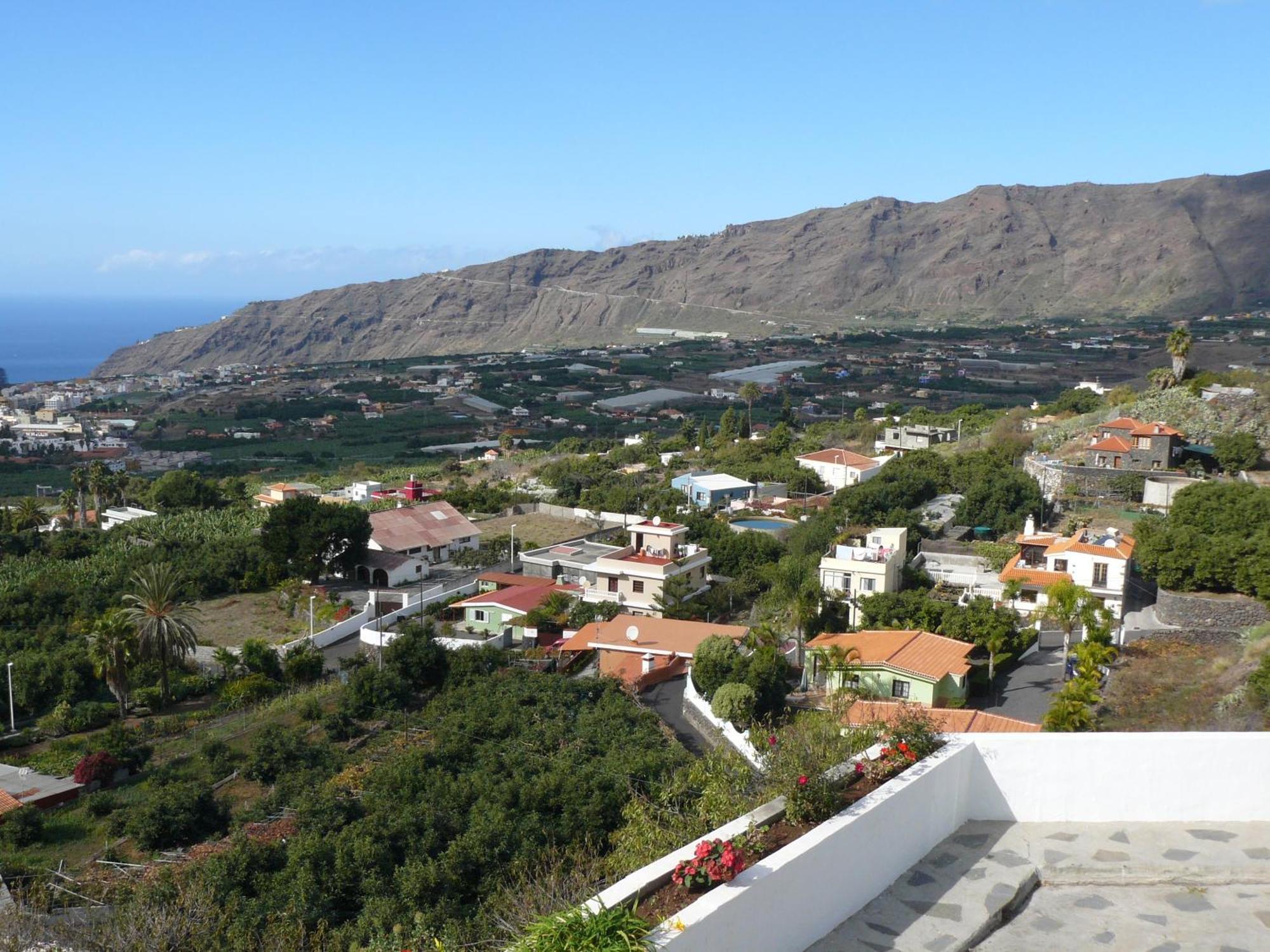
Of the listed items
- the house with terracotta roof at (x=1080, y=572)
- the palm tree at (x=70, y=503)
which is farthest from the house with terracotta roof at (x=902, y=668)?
the palm tree at (x=70, y=503)

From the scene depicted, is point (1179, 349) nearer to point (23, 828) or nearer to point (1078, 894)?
point (23, 828)

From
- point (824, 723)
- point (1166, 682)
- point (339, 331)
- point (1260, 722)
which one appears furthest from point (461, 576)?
point (339, 331)

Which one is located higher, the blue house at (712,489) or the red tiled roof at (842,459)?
the red tiled roof at (842,459)

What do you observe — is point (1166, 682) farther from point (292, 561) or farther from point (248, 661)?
point (292, 561)

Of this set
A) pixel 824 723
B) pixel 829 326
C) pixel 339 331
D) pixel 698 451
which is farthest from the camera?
pixel 339 331

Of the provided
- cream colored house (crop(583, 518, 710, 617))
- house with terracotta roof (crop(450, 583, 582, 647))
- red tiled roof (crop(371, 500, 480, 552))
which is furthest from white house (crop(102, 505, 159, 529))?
cream colored house (crop(583, 518, 710, 617))

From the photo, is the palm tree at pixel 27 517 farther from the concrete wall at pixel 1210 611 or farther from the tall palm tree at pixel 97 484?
the concrete wall at pixel 1210 611

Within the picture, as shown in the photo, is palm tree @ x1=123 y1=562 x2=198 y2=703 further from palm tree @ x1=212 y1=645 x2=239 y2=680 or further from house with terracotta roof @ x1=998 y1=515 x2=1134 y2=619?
house with terracotta roof @ x1=998 y1=515 x2=1134 y2=619
